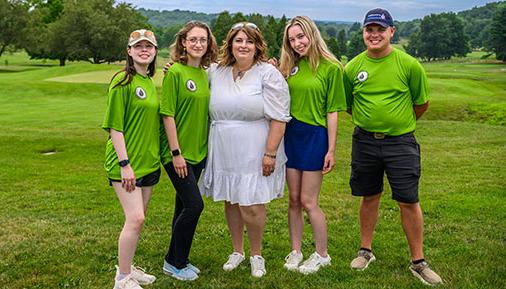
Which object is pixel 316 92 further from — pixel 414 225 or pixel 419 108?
pixel 414 225

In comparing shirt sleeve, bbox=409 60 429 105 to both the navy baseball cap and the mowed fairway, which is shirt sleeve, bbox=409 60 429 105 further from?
the mowed fairway

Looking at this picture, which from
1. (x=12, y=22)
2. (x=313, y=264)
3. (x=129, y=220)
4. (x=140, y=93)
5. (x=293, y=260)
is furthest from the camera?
(x=12, y=22)

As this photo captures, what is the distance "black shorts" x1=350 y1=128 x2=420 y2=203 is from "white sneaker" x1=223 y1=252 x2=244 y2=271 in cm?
153

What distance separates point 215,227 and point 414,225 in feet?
8.92

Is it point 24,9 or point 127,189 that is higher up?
point 24,9

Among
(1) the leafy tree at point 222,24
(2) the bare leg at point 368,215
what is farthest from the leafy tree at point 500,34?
(2) the bare leg at point 368,215

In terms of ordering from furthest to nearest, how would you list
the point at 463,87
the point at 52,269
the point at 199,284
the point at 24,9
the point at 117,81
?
the point at 24,9 < the point at 463,87 < the point at 52,269 < the point at 199,284 < the point at 117,81

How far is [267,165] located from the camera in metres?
4.82

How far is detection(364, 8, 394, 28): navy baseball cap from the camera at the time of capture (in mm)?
4809

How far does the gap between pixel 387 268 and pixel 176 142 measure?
251cm

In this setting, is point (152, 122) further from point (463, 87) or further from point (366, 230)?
point (463, 87)

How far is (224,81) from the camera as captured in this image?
486 centimetres

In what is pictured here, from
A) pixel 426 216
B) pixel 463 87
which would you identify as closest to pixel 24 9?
pixel 463 87

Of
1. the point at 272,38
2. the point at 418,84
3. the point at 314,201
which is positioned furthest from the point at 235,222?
the point at 272,38
